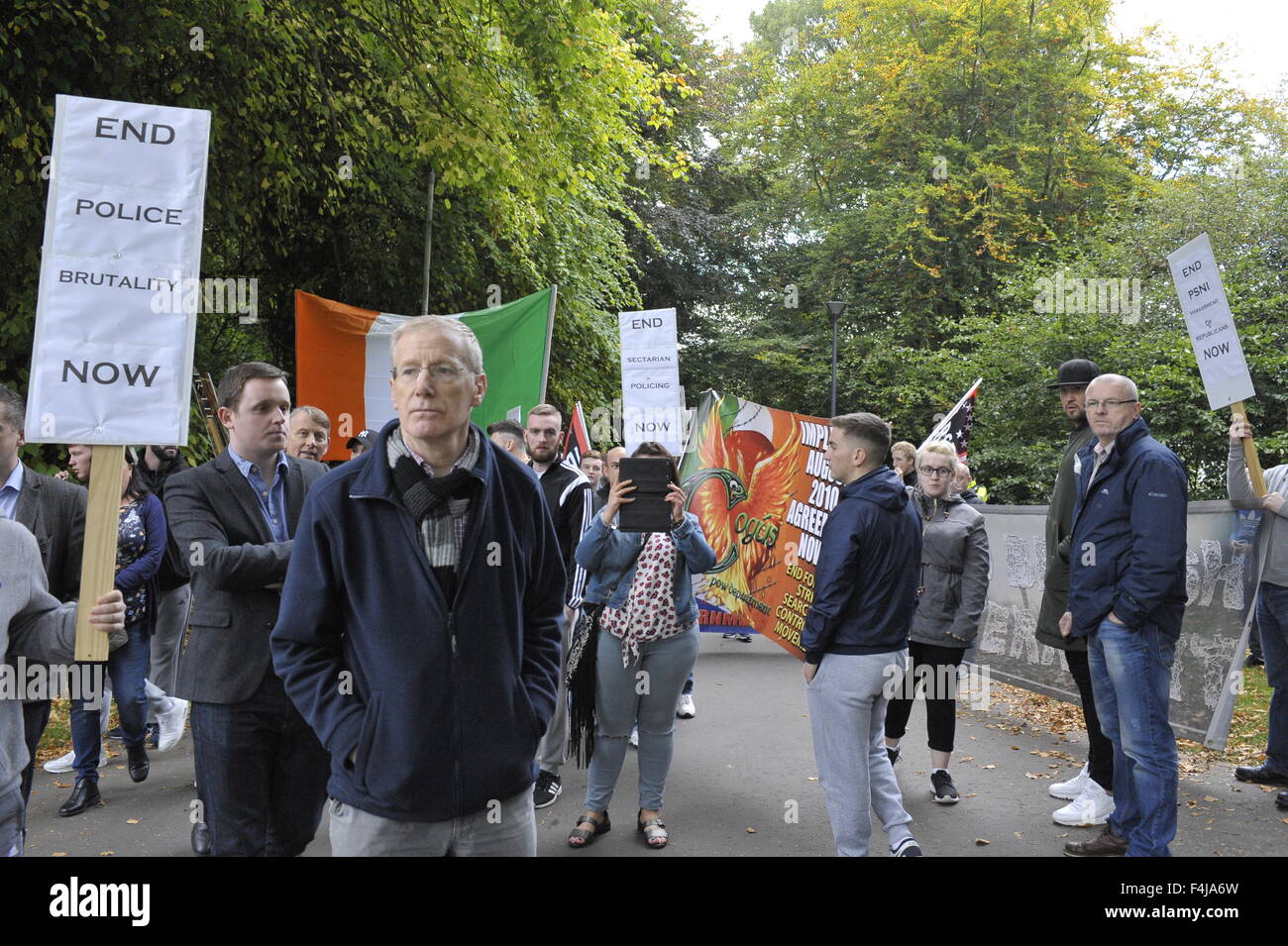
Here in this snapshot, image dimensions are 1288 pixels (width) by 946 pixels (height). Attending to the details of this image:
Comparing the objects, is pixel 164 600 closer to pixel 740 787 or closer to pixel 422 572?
pixel 740 787

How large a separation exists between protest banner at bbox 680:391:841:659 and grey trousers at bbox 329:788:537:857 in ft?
17.5

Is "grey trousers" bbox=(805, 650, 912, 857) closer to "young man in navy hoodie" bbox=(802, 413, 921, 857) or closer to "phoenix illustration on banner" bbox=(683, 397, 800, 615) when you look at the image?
"young man in navy hoodie" bbox=(802, 413, 921, 857)

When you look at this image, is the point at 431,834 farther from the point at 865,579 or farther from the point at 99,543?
the point at 865,579

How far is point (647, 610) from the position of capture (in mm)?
5352

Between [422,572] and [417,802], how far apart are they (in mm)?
547

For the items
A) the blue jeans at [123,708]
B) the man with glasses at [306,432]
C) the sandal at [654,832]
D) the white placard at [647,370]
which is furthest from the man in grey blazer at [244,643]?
the white placard at [647,370]

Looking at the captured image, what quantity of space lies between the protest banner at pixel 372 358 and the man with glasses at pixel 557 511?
328 centimetres

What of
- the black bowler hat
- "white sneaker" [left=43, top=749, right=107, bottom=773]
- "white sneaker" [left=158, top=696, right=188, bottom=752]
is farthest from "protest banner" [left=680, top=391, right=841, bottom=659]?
"white sneaker" [left=43, top=749, right=107, bottom=773]

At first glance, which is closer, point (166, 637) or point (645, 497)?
point (645, 497)

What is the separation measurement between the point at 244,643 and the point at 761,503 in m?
6.31

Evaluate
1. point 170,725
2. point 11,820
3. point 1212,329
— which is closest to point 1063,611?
point 1212,329

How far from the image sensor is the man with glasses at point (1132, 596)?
4.64 m

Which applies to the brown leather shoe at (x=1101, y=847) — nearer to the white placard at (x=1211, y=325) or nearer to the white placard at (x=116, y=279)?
the white placard at (x=1211, y=325)
